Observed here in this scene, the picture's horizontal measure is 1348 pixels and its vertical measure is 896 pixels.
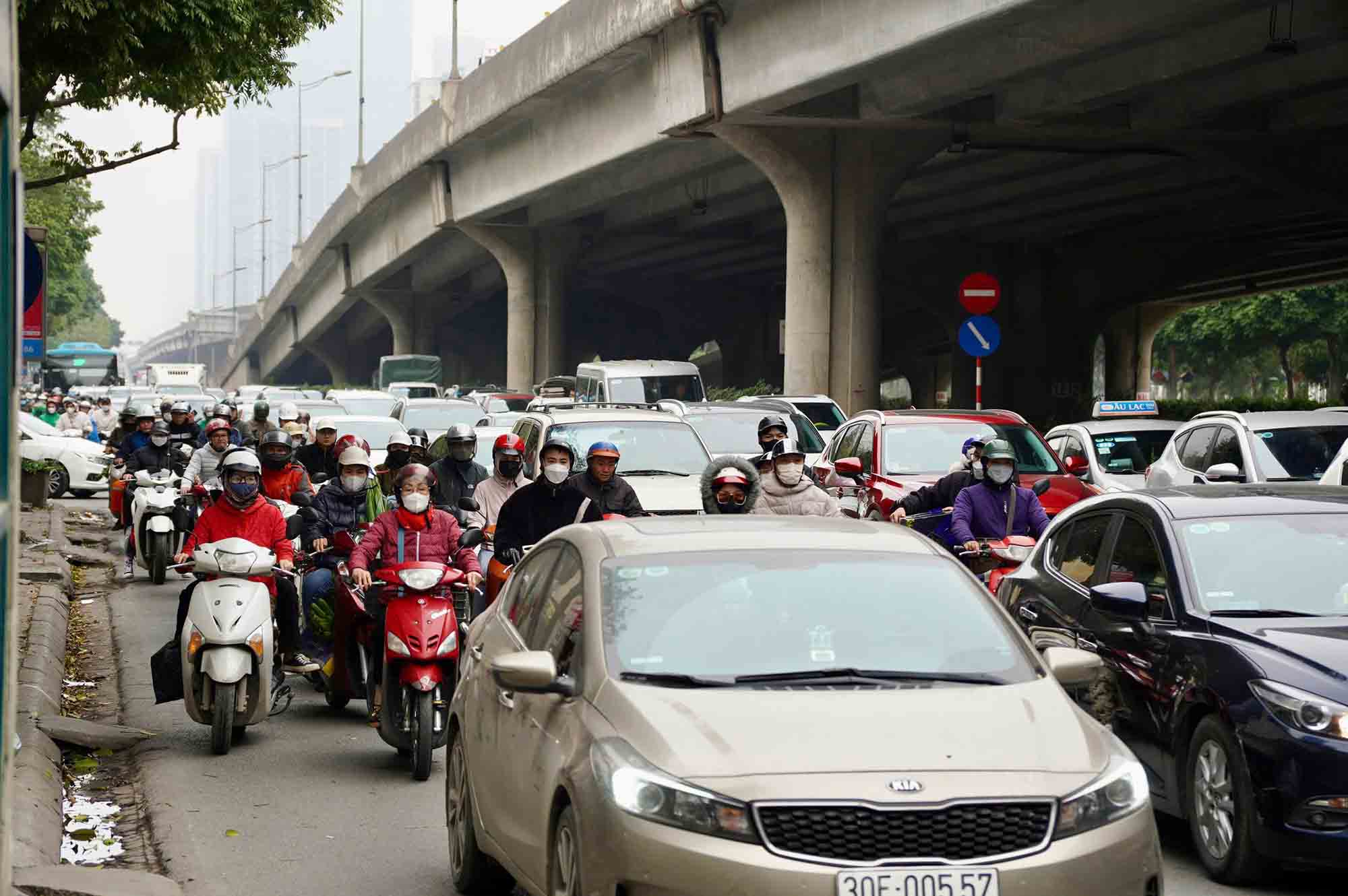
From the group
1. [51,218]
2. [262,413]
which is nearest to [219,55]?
[262,413]

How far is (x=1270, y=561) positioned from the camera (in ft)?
27.5

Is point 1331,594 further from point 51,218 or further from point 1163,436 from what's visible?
point 51,218

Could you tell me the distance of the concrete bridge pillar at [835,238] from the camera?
116 feet

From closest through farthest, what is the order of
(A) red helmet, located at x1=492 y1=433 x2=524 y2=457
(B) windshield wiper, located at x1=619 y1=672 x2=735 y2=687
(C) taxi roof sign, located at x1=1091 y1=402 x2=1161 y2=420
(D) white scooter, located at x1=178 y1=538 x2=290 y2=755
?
(B) windshield wiper, located at x1=619 y1=672 x2=735 y2=687 < (D) white scooter, located at x1=178 y1=538 x2=290 y2=755 < (A) red helmet, located at x1=492 y1=433 x2=524 y2=457 < (C) taxi roof sign, located at x1=1091 y1=402 x2=1161 y2=420

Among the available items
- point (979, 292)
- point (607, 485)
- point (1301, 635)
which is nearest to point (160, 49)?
point (607, 485)

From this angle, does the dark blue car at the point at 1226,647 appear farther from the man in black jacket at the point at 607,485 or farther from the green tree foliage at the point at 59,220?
the green tree foliage at the point at 59,220

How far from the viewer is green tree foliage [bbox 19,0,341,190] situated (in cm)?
1434

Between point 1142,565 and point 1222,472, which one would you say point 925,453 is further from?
point 1142,565

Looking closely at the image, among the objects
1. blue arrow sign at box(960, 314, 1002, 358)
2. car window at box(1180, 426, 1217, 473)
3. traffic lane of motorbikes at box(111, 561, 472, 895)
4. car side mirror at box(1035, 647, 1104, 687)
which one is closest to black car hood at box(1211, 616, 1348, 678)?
car side mirror at box(1035, 647, 1104, 687)

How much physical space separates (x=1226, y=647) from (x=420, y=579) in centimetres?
391

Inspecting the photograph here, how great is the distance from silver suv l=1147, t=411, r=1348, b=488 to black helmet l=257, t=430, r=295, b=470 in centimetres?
742

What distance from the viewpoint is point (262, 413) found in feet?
71.8

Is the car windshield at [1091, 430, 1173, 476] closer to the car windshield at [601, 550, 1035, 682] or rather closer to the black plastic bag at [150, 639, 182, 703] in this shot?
the black plastic bag at [150, 639, 182, 703]

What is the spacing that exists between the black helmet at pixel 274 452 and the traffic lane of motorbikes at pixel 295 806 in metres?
1.97
